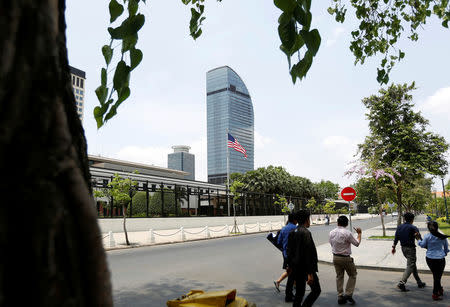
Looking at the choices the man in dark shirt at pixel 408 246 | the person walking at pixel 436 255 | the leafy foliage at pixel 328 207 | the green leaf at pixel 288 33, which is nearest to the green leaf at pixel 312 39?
the green leaf at pixel 288 33

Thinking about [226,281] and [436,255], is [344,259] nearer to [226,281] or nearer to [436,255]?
[436,255]

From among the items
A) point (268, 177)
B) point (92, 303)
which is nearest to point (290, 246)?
point (92, 303)

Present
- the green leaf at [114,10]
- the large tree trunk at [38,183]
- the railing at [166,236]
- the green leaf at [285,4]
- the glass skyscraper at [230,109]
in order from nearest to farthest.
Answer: the large tree trunk at [38,183] < the green leaf at [285,4] < the green leaf at [114,10] < the railing at [166,236] < the glass skyscraper at [230,109]

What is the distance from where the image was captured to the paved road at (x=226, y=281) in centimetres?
681

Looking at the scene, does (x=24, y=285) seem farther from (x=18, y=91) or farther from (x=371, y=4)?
(x=371, y=4)

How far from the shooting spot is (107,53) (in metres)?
2.01

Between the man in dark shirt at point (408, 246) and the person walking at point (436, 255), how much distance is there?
0.48 m

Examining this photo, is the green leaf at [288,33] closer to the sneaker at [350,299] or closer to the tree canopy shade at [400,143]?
the sneaker at [350,299]

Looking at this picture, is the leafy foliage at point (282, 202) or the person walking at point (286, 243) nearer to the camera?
the person walking at point (286, 243)

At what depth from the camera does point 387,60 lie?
18.6ft

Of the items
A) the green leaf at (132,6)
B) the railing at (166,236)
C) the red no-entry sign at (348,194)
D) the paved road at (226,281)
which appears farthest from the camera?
the railing at (166,236)

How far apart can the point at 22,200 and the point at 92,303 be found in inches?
11.8

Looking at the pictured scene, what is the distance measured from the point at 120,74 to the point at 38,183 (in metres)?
1.24

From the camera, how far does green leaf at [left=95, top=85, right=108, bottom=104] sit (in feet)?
6.60
